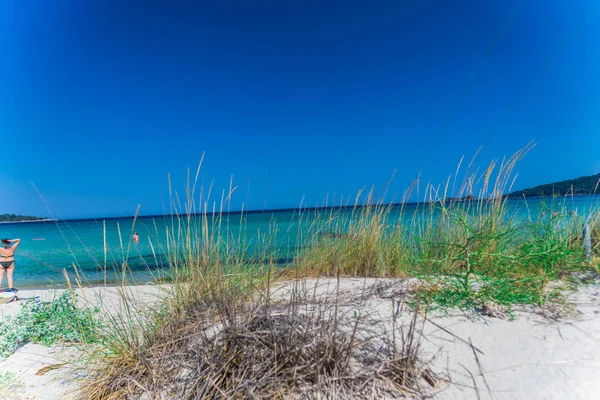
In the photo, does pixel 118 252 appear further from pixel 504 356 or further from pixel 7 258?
pixel 504 356

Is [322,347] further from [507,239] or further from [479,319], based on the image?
[507,239]

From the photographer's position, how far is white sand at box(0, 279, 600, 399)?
1447 millimetres

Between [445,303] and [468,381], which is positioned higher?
[445,303]

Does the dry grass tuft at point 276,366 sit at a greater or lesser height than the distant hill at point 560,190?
lesser

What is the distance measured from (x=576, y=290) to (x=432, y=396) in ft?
6.07

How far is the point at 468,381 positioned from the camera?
149 cm

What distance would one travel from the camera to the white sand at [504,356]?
1.45 meters

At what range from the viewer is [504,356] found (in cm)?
165

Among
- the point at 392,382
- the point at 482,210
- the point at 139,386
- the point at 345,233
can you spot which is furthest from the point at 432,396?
the point at 345,233

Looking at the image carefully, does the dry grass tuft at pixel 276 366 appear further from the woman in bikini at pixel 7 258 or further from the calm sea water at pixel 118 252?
the woman in bikini at pixel 7 258

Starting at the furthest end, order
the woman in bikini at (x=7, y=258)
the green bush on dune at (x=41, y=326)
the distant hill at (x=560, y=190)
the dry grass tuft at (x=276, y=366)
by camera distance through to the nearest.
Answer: the woman in bikini at (x=7, y=258)
the distant hill at (x=560, y=190)
the green bush on dune at (x=41, y=326)
the dry grass tuft at (x=276, y=366)

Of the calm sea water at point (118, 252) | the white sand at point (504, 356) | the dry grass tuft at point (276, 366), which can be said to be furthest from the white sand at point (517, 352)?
the calm sea water at point (118, 252)

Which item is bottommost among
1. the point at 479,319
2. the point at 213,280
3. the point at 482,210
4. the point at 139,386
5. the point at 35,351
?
the point at 35,351

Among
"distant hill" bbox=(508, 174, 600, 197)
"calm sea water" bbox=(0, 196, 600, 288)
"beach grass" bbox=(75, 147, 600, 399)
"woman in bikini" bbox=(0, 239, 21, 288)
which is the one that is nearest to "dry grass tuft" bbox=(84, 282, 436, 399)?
"beach grass" bbox=(75, 147, 600, 399)
